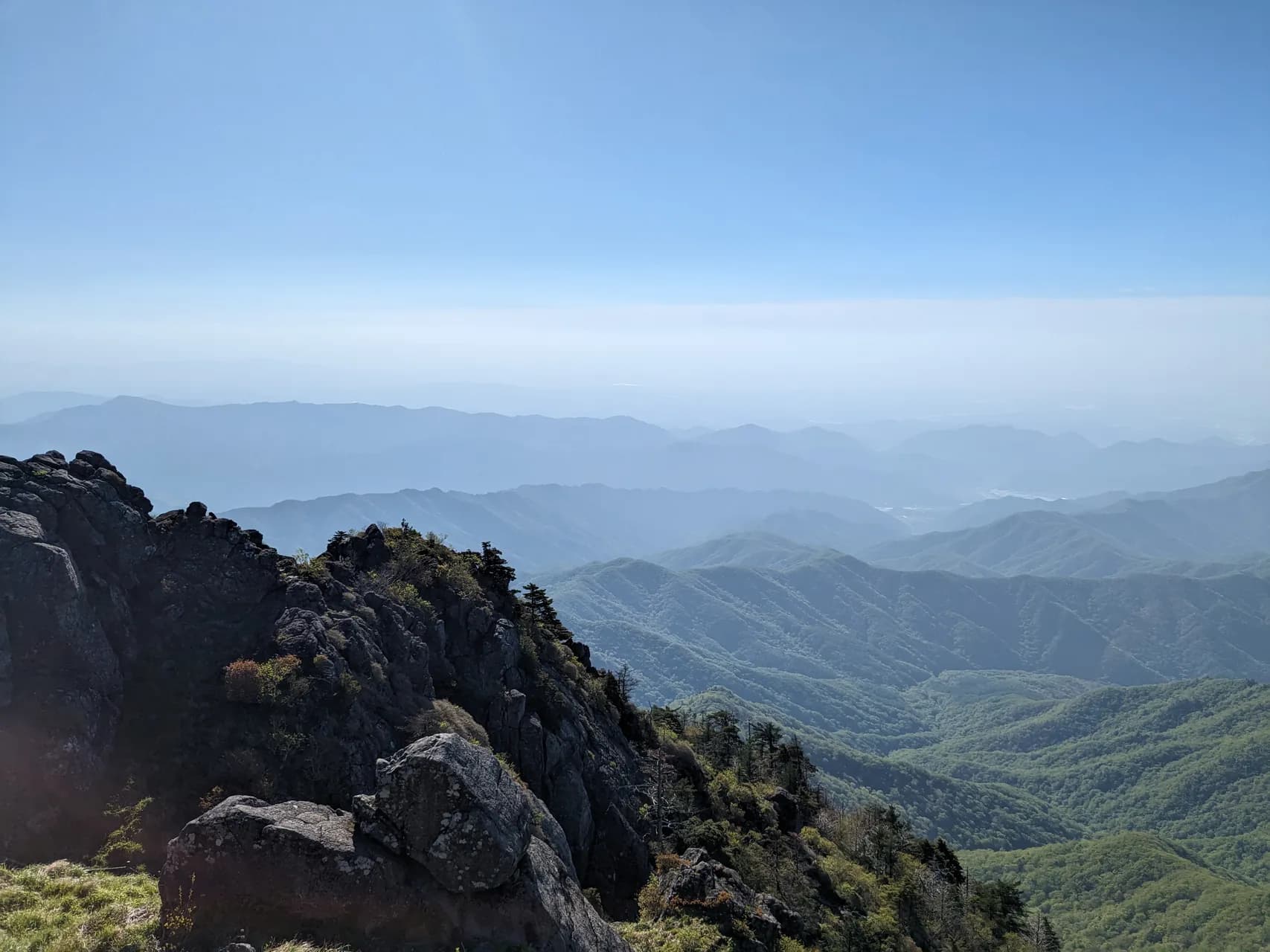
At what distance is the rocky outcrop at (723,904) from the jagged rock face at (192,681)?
4.85 metres

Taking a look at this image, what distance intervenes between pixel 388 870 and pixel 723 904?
51.7 feet

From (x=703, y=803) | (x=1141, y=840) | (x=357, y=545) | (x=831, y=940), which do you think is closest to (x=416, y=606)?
(x=357, y=545)

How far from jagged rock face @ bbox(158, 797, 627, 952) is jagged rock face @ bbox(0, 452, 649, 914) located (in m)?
5.74

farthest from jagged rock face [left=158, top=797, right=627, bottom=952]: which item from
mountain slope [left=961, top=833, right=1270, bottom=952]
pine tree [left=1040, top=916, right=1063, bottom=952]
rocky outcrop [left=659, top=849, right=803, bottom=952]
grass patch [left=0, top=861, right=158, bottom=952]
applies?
mountain slope [left=961, top=833, right=1270, bottom=952]

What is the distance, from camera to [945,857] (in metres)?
72.2

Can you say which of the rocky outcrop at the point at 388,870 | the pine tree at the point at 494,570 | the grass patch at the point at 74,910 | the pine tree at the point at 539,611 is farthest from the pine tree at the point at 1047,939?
the grass patch at the point at 74,910

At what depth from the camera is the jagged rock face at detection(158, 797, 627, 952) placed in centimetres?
1576

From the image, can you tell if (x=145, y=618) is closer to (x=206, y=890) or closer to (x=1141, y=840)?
(x=206, y=890)

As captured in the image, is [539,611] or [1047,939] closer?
[539,611]

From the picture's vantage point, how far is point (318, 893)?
16.2 m

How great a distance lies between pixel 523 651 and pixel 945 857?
197ft

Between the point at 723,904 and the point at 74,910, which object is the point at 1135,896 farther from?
the point at 74,910

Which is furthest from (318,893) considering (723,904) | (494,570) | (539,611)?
(539,611)

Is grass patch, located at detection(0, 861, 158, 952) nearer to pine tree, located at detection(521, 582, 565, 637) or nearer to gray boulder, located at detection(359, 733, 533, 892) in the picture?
gray boulder, located at detection(359, 733, 533, 892)
